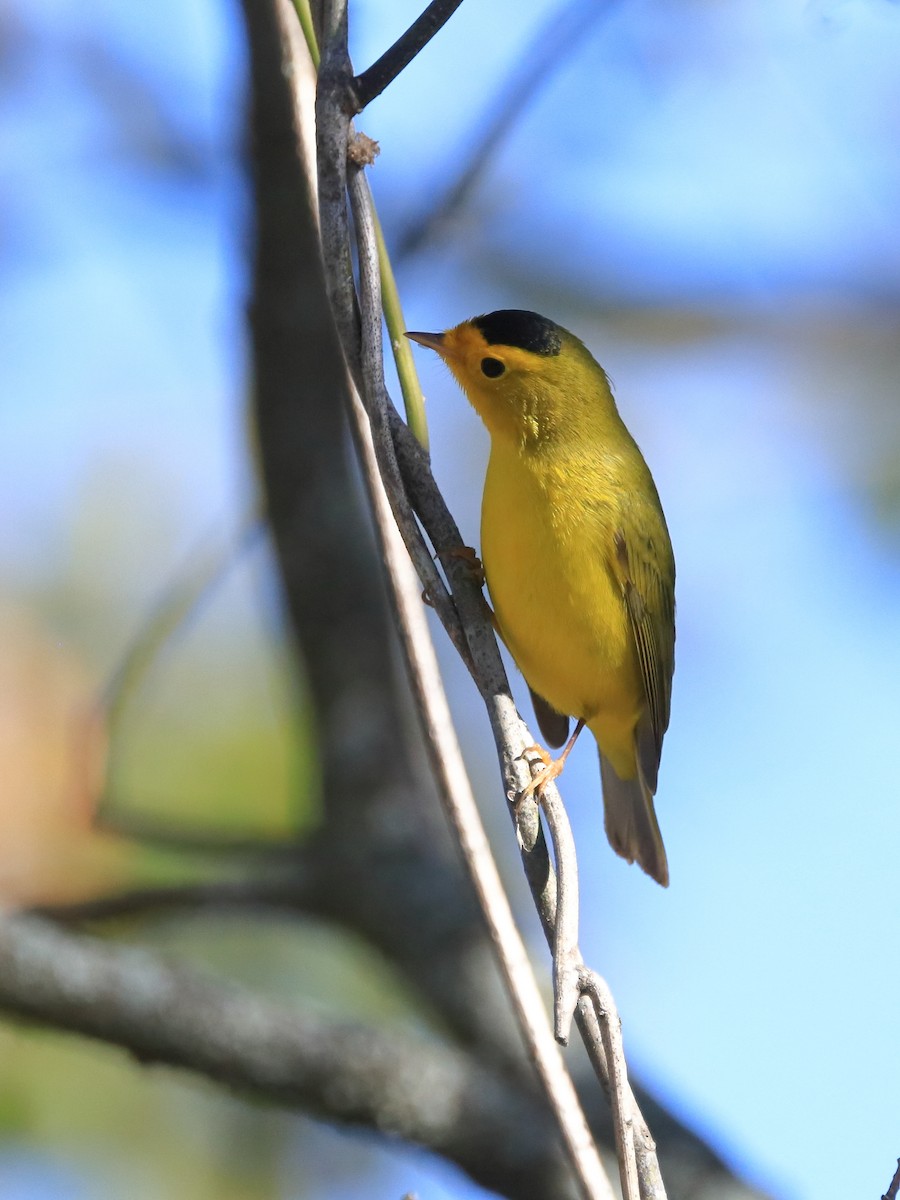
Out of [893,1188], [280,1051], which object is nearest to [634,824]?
[280,1051]

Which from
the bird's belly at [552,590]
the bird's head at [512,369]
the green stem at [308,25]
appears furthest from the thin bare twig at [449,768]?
the bird's head at [512,369]

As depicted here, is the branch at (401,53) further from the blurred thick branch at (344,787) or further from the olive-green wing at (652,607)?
the olive-green wing at (652,607)

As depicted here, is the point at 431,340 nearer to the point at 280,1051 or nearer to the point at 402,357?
the point at 402,357

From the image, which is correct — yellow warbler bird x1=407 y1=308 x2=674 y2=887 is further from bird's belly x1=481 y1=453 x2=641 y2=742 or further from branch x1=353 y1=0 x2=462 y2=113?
branch x1=353 y1=0 x2=462 y2=113

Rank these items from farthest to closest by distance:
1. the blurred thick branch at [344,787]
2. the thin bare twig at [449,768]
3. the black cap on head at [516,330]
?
1. the black cap on head at [516,330]
2. the blurred thick branch at [344,787]
3. the thin bare twig at [449,768]

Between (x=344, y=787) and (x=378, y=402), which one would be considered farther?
(x=344, y=787)

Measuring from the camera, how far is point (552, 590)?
3176 mm

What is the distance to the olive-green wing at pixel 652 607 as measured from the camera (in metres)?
3.40

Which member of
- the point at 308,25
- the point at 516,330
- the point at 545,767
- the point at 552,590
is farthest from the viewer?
the point at 516,330

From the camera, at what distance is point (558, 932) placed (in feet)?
4.87

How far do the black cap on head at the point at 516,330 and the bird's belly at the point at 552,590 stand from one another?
1.29 feet

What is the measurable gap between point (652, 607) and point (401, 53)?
2.08 m

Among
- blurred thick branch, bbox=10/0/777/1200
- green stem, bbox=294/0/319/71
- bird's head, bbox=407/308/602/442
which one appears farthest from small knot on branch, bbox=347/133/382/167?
bird's head, bbox=407/308/602/442

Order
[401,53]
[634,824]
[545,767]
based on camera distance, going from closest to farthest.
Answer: [401,53], [545,767], [634,824]
